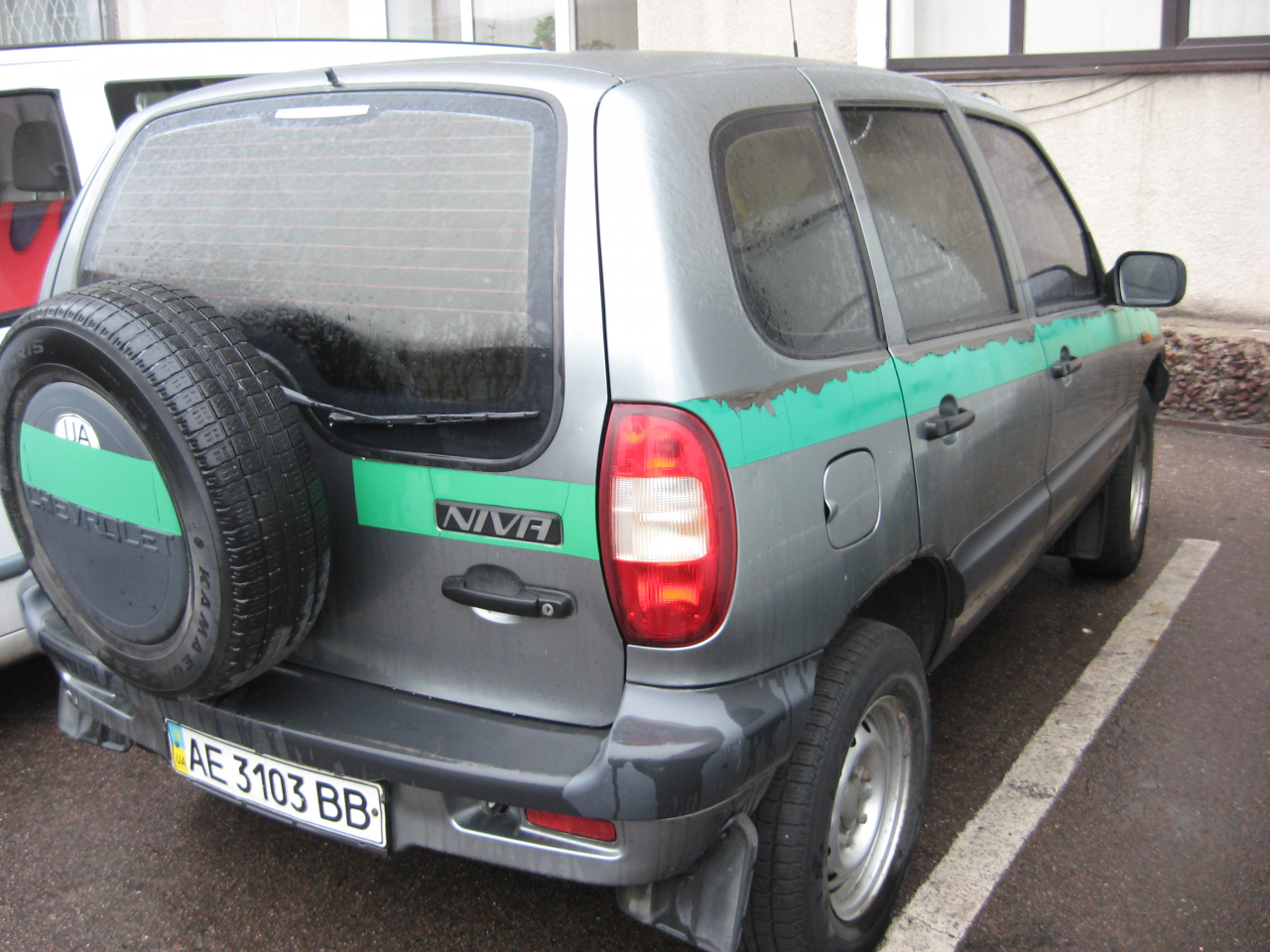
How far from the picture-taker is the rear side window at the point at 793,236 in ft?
6.30

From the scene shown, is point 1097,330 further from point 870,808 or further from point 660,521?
point 660,521

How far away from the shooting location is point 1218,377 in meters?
6.59

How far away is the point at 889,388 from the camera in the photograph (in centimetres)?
Result: 220

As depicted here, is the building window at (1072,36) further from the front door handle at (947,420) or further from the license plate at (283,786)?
the license plate at (283,786)

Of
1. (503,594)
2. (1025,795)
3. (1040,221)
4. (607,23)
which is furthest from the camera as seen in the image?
(607,23)


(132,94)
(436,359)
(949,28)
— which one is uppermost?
(949,28)

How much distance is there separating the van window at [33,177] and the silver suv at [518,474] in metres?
1.49

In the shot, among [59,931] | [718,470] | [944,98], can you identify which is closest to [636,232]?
[718,470]

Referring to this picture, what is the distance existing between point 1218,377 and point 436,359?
607 centimetres

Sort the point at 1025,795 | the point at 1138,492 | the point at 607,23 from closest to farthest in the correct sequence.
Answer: the point at 1025,795 < the point at 1138,492 < the point at 607,23

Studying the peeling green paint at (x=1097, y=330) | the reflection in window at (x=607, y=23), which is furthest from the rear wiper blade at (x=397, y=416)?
the reflection in window at (x=607, y=23)

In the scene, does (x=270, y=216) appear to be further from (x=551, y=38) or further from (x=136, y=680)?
(x=551, y=38)

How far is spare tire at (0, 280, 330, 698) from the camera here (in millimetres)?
1769

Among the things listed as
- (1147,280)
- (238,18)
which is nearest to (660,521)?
(1147,280)
